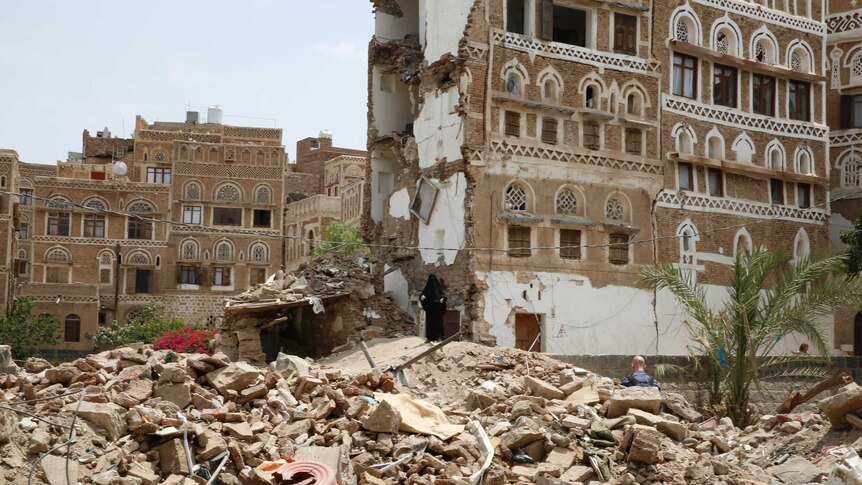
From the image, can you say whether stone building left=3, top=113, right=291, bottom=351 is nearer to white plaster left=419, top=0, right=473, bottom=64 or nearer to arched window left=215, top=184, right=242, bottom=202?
arched window left=215, top=184, right=242, bottom=202

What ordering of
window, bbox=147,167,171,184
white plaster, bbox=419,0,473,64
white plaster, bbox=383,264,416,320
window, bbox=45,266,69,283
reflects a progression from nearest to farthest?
1. white plaster, bbox=419,0,473,64
2. white plaster, bbox=383,264,416,320
3. window, bbox=45,266,69,283
4. window, bbox=147,167,171,184

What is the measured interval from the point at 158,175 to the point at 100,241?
6775 millimetres

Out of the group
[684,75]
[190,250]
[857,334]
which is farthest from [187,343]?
[190,250]

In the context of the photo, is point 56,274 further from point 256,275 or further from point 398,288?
point 398,288

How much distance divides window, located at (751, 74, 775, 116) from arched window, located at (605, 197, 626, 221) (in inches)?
242

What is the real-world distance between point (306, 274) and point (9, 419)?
54.6 ft

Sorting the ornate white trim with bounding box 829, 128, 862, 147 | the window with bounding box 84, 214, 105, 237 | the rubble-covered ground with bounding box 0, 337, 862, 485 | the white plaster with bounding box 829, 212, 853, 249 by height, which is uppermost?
the ornate white trim with bounding box 829, 128, 862, 147

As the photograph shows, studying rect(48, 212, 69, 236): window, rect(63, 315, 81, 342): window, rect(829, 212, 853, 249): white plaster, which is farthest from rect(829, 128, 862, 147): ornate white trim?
rect(48, 212, 69, 236): window

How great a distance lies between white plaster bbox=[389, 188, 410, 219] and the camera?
34125mm

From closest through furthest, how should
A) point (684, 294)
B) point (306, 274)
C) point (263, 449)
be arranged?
point (263, 449), point (684, 294), point (306, 274)

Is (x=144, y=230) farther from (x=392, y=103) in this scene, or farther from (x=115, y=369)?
(x=115, y=369)

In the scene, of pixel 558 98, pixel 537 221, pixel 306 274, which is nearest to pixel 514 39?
pixel 558 98

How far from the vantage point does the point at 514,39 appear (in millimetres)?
32344

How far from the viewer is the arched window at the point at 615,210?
3359 cm
